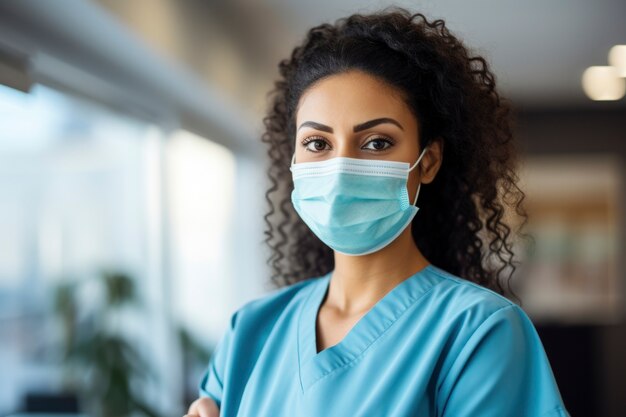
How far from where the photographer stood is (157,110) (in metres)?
3.86

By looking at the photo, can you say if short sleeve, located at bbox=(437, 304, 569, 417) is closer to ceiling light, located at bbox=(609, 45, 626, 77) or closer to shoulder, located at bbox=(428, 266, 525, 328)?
shoulder, located at bbox=(428, 266, 525, 328)

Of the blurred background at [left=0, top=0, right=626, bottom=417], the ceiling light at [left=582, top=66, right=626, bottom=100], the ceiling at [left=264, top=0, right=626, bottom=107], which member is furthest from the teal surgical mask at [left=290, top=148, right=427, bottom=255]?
the ceiling light at [left=582, top=66, right=626, bottom=100]

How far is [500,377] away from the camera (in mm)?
988

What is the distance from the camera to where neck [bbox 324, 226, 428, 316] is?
123 centimetres

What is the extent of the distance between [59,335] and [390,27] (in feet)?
7.19

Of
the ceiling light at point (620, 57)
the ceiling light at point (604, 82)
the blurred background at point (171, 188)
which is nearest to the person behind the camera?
the blurred background at point (171, 188)

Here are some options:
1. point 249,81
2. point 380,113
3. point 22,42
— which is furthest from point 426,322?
point 249,81

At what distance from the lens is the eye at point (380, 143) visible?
116cm

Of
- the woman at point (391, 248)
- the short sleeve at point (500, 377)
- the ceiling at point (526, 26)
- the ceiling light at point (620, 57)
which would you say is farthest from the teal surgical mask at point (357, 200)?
the ceiling light at point (620, 57)

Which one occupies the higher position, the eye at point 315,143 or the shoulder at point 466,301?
the eye at point 315,143

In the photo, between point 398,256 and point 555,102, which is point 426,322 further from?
point 555,102

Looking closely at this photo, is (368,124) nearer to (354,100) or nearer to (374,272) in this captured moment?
(354,100)

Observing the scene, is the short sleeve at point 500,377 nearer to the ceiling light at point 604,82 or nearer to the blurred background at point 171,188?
the blurred background at point 171,188

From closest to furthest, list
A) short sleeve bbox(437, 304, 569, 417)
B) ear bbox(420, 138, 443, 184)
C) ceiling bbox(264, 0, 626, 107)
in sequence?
short sleeve bbox(437, 304, 569, 417)
ear bbox(420, 138, 443, 184)
ceiling bbox(264, 0, 626, 107)
